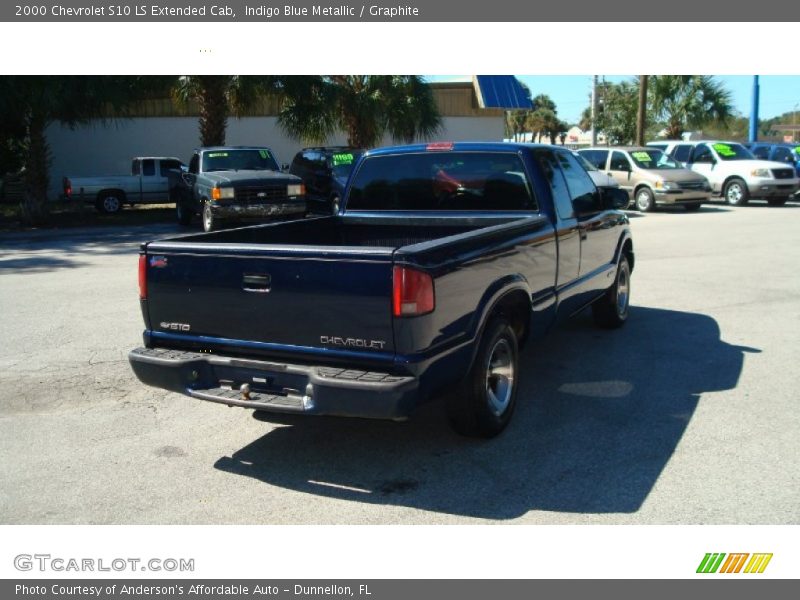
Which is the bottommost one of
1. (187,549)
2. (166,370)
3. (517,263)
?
(187,549)

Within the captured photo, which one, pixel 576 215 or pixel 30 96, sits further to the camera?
pixel 30 96

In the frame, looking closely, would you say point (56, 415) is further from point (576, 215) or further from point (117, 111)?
point (117, 111)

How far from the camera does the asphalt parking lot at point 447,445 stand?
162 inches

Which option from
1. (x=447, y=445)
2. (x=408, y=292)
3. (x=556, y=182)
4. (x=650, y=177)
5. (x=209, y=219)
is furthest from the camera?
(x=650, y=177)

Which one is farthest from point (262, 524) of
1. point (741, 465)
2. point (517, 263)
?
point (741, 465)

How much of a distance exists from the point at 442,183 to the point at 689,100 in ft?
102

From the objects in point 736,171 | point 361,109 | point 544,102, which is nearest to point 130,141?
point 361,109

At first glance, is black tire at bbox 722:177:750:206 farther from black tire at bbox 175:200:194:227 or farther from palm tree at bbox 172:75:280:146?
black tire at bbox 175:200:194:227

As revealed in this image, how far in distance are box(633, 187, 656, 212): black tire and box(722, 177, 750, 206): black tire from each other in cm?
350

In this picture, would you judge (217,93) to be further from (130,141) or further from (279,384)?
(279,384)

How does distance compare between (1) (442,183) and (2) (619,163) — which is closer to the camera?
(1) (442,183)

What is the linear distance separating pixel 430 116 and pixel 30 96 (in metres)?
13.0

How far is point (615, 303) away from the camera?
775cm

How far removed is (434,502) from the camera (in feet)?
13.7
